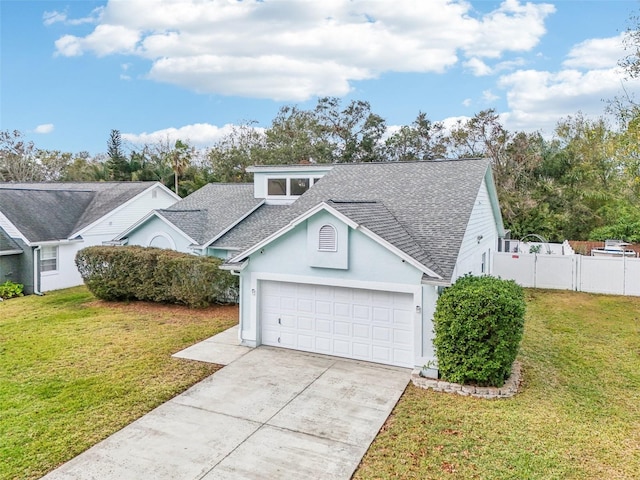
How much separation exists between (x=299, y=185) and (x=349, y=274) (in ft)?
31.4

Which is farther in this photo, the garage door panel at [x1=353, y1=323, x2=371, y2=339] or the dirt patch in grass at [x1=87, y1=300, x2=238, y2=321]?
the dirt patch in grass at [x1=87, y1=300, x2=238, y2=321]

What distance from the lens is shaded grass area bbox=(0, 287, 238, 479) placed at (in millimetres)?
6973

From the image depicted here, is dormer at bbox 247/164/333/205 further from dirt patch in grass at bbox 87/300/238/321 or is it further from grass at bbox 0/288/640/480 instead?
grass at bbox 0/288/640/480

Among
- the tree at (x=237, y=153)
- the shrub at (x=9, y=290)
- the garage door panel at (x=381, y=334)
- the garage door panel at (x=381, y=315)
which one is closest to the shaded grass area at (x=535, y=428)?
the garage door panel at (x=381, y=334)

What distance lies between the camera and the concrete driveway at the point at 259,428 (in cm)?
616

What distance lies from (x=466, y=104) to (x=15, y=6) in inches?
1048

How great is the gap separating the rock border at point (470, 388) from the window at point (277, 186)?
40.2 ft

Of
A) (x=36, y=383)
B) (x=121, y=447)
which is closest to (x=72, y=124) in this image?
(x=36, y=383)

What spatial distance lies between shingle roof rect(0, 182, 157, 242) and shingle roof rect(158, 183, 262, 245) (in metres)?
4.45

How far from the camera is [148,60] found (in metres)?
26.5

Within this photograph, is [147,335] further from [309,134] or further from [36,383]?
[309,134]

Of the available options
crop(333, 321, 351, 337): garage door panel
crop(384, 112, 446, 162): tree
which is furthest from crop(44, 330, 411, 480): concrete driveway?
crop(384, 112, 446, 162): tree

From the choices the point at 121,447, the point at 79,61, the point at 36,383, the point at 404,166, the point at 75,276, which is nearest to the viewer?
the point at 121,447

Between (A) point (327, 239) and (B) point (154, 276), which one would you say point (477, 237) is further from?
(B) point (154, 276)
